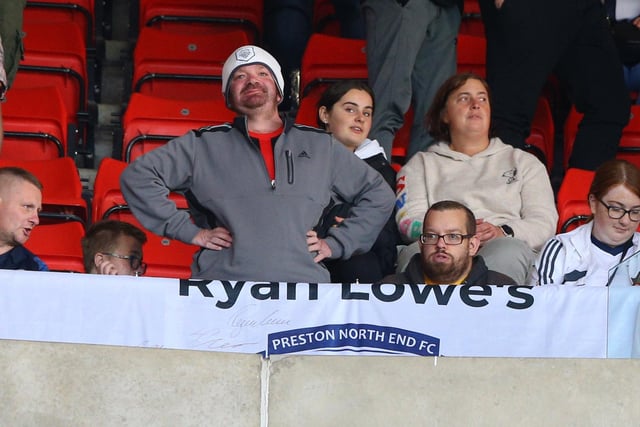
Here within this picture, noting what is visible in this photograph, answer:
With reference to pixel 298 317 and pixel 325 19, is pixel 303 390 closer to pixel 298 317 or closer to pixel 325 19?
pixel 298 317

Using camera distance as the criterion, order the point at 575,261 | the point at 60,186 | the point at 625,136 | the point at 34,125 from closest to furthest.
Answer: the point at 575,261 < the point at 60,186 < the point at 34,125 < the point at 625,136

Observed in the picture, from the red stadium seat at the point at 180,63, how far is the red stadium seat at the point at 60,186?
3.44 feet

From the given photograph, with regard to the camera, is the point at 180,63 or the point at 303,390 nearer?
the point at 303,390

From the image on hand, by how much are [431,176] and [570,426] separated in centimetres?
213

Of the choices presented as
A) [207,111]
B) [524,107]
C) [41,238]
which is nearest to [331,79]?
[207,111]

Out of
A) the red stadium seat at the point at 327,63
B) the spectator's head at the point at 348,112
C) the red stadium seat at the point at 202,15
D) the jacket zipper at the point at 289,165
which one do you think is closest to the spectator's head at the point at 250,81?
the jacket zipper at the point at 289,165

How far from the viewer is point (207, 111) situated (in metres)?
7.11

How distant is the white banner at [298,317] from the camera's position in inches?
178

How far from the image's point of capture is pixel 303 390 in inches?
161

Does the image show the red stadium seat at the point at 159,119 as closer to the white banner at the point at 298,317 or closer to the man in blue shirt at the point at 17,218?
the man in blue shirt at the point at 17,218

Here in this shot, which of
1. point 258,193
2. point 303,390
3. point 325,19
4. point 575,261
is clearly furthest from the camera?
point 325,19

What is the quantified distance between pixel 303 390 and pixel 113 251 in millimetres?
1647

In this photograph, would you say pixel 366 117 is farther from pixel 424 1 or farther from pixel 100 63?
pixel 100 63

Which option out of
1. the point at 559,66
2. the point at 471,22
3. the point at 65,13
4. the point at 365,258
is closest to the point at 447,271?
the point at 365,258
